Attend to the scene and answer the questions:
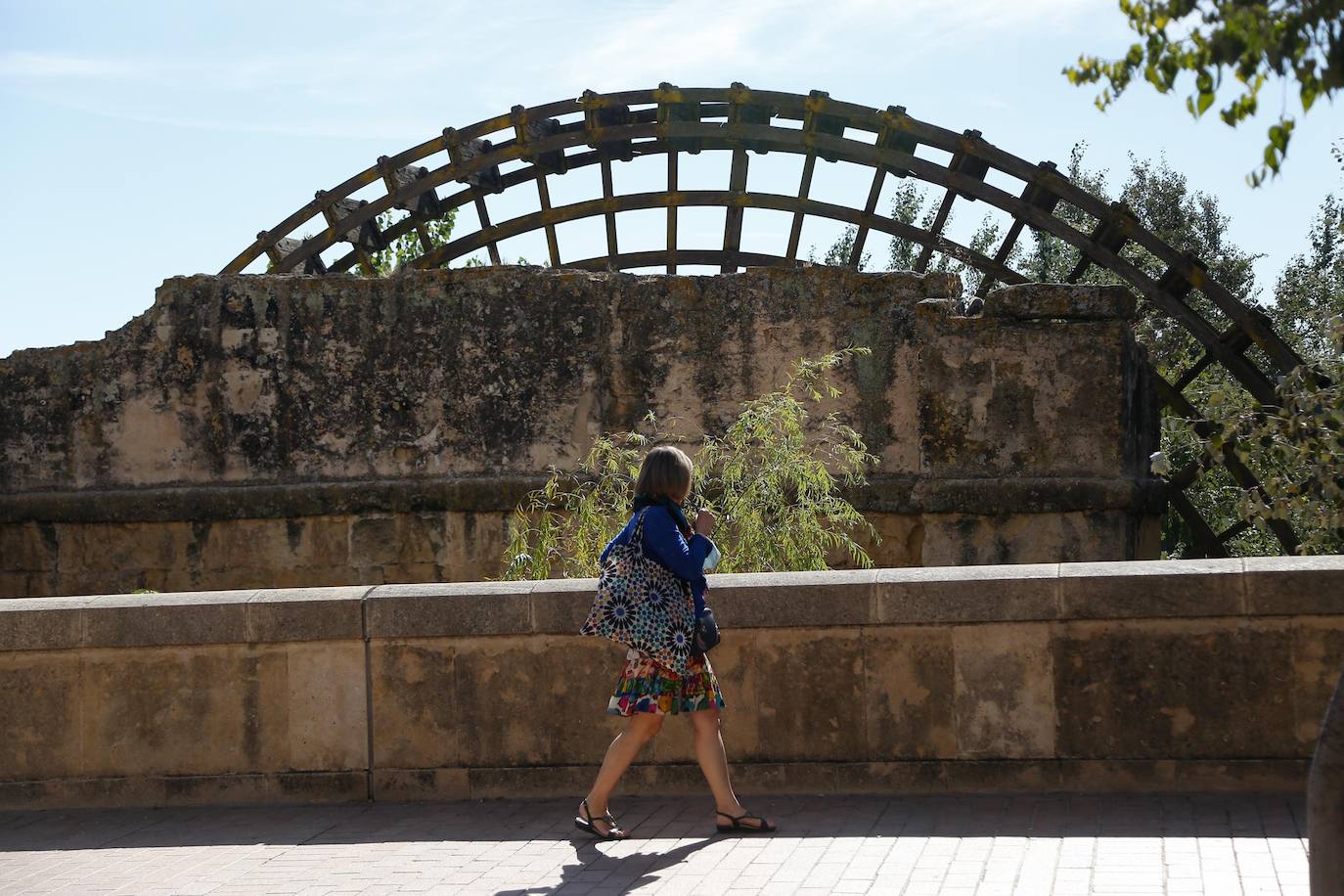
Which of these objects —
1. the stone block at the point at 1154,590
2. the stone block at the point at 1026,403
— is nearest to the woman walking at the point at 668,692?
the stone block at the point at 1154,590

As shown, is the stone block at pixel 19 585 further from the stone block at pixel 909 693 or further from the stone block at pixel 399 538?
the stone block at pixel 909 693

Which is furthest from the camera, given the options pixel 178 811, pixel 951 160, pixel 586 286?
pixel 951 160

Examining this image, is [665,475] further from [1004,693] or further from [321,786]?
[321,786]

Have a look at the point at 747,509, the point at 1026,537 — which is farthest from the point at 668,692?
the point at 1026,537

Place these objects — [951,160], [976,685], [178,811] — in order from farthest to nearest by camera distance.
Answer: [951,160]
[178,811]
[976,685]

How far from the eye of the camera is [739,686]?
536 cm

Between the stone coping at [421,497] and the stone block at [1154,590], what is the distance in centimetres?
452

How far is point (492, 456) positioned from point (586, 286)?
1.29 m

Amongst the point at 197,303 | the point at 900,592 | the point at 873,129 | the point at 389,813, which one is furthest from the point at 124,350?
the point at 873,129

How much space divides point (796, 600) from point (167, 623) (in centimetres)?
230

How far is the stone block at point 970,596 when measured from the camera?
5.11 meters

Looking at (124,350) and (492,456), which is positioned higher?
(124,350)

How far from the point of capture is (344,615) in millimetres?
5523

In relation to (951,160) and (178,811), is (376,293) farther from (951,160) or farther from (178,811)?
(951,160)
